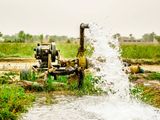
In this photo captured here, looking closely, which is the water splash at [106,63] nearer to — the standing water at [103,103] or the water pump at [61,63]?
the standing water at [103,103]

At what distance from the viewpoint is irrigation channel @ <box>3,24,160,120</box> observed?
425 inches

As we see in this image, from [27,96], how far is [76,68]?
2729 millimetres

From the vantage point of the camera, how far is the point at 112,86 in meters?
16.0

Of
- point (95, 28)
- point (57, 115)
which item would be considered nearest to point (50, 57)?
point (95, 28)

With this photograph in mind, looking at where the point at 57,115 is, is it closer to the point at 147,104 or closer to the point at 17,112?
the point at 17,112

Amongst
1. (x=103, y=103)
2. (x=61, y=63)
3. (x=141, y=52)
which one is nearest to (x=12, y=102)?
(x=103, y=103)

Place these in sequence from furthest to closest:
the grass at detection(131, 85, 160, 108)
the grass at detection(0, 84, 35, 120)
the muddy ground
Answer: the grass at detection(131, 85, 160, 108)
the muddy ground
the grass at detection(0, 84, 35, 120)

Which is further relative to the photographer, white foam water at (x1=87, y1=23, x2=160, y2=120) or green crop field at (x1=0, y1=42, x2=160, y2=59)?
green crop field at (x1=0, y1=42, x2=160, y2=59)

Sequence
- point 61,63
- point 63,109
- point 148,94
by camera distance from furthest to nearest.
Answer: point 61,63 < point 148,94 < point 63,109

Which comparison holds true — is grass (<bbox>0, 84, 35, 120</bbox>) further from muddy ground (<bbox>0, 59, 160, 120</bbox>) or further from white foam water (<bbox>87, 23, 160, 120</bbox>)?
white foam water (<bbox>87, 23, 160, 120</bbox>)

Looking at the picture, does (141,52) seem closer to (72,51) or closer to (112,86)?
(72,51)

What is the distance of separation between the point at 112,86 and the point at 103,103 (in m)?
2.85

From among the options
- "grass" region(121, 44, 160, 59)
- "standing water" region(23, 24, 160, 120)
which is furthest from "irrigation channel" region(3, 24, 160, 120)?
"grass" region(121, 44, 160, 59)

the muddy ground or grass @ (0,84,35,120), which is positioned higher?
grass @ (0,84,35,120)
